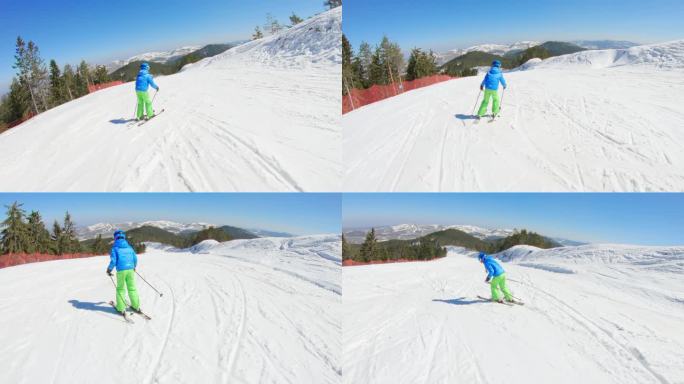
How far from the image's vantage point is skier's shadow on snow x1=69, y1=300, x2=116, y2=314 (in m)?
6.19

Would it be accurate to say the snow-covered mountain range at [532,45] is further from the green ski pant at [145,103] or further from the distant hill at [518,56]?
the green ski pant at [145,103]

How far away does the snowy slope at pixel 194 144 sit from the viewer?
630cm

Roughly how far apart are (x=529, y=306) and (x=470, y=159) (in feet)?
10.2

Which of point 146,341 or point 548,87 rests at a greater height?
point 548,87

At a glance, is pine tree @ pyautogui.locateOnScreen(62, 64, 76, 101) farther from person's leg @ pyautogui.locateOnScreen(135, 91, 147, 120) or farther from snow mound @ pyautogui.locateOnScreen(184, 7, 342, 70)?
person's leg @ pyautogui.locateOnScreen(135, 91, 147, 120)

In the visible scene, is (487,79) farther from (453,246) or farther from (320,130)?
(453,246)

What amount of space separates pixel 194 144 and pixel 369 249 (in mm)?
29270

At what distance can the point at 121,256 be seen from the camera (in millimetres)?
6184

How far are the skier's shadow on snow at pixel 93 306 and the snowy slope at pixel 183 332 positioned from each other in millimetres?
18

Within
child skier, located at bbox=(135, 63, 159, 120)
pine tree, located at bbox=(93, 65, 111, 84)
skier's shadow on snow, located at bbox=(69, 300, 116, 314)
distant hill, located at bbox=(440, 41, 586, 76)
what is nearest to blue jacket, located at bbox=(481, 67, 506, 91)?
child skier, located at bbox=(135, 63, 159, 120)

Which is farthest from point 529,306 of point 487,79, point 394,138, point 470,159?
point 487,79

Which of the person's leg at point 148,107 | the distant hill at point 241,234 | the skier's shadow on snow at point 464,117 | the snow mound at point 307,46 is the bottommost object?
the distant hill at point 241,234

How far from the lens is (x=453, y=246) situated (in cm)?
4266

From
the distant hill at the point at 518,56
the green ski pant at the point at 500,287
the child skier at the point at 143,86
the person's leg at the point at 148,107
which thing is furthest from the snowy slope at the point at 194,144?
the distant hill at the point at 518,56
